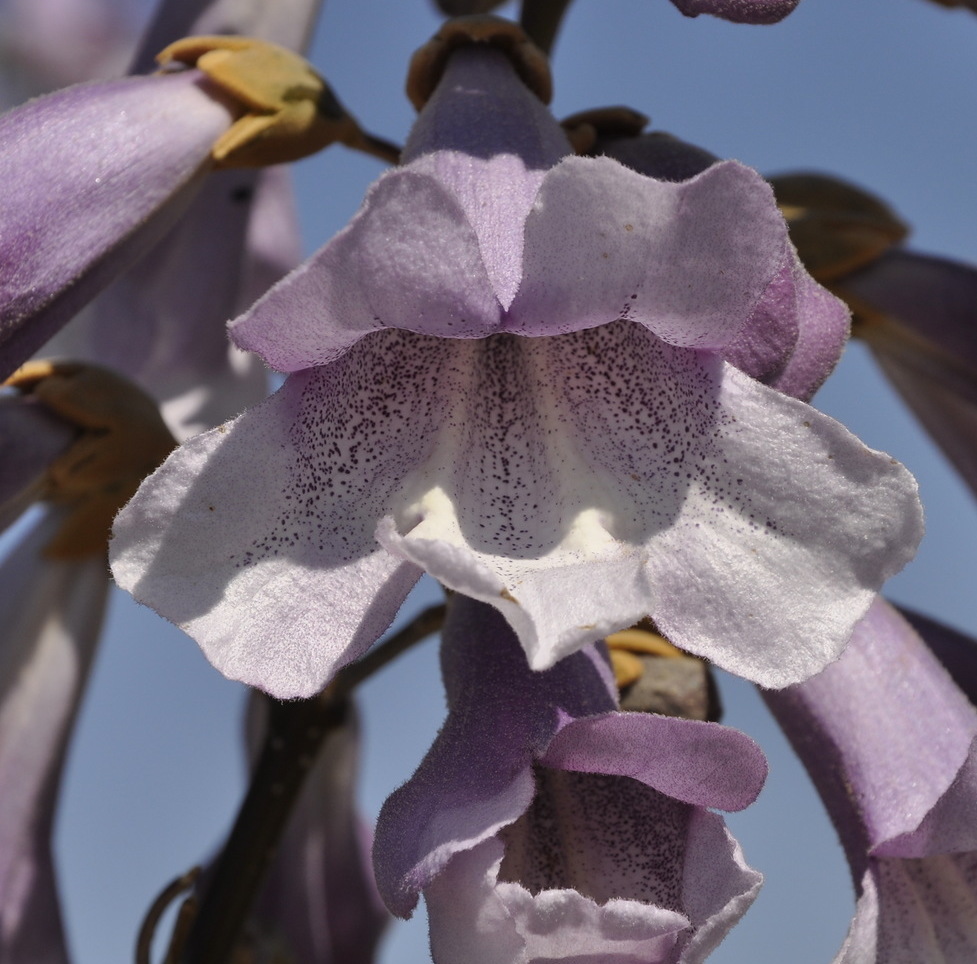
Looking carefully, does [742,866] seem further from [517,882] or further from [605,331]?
[605,331]

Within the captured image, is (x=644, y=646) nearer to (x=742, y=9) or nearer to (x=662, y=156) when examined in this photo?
(x=662, y=156)

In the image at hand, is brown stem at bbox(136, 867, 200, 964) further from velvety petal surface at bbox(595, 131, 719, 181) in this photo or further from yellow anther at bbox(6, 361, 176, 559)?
velvety petal surface at bbox(595, 131, 719, 181)

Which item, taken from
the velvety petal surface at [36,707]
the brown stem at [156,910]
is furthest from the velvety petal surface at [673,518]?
the velvety petal surface at [36,707]

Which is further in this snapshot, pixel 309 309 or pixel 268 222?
pixel 268 222

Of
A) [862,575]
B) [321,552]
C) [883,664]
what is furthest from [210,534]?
[883,664]

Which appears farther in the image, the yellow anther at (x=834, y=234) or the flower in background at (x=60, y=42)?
the flower in background at (x=60, y=42)

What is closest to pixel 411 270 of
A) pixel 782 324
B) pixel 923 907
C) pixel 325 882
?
pixel 782 324

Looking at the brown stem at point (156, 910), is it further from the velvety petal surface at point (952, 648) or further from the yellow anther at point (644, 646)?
the velvety petal surface at point (952, 648)
